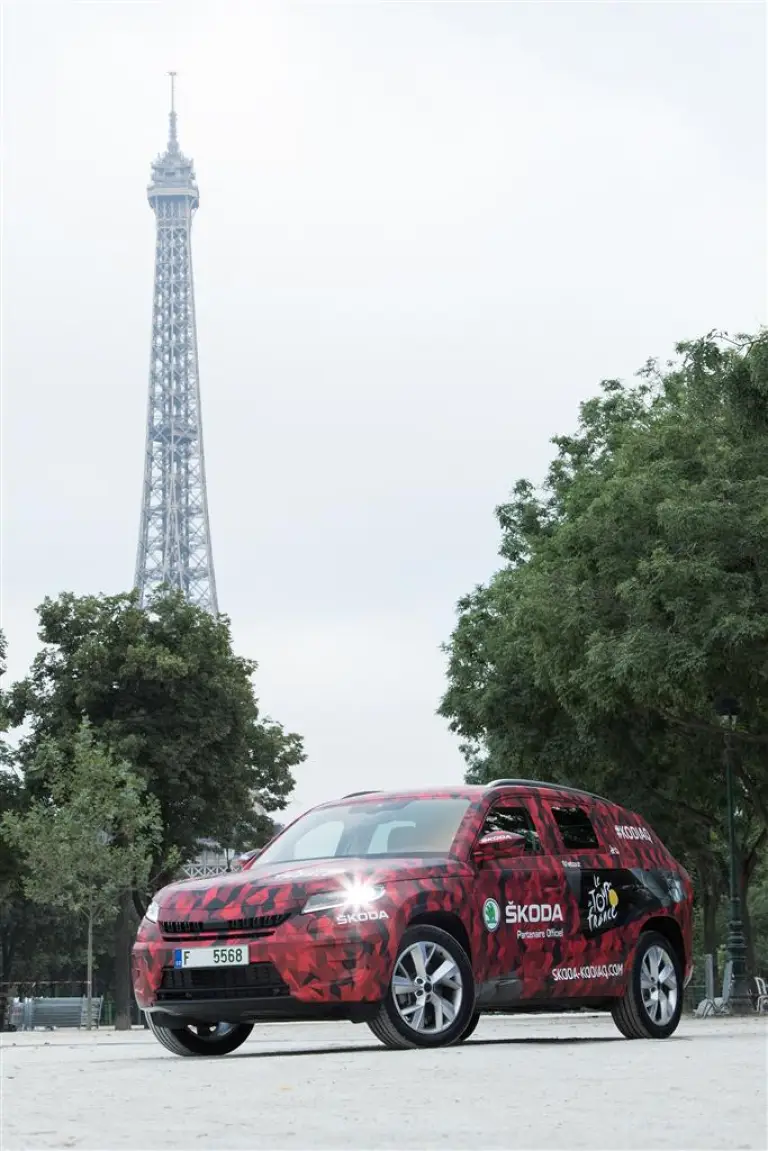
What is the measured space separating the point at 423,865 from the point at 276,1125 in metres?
5.35

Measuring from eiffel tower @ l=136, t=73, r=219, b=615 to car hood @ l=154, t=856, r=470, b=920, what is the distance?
152 meters

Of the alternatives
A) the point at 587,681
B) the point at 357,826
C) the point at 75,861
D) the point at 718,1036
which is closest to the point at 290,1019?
the point at 357,826

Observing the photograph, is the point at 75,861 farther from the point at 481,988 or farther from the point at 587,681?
the point at 481,988

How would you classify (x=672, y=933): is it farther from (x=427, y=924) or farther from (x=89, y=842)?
(x=89, y=842)

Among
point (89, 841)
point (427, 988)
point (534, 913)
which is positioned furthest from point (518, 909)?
point (89, 841)

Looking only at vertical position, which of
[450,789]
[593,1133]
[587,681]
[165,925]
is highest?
[587,681]

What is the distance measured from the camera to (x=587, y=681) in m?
30.0

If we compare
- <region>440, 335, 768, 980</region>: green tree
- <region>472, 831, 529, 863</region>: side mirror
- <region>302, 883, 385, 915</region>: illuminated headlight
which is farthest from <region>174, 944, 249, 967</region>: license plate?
<region>440, 335, 768, 980</region>: green tree

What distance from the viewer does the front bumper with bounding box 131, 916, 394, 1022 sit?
1282cm

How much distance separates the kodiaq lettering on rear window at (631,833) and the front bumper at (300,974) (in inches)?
121

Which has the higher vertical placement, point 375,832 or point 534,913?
point 375,832

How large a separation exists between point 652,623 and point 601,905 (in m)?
14.7

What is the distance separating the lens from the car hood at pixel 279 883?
42.8ft

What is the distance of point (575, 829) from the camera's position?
49.8 ft
